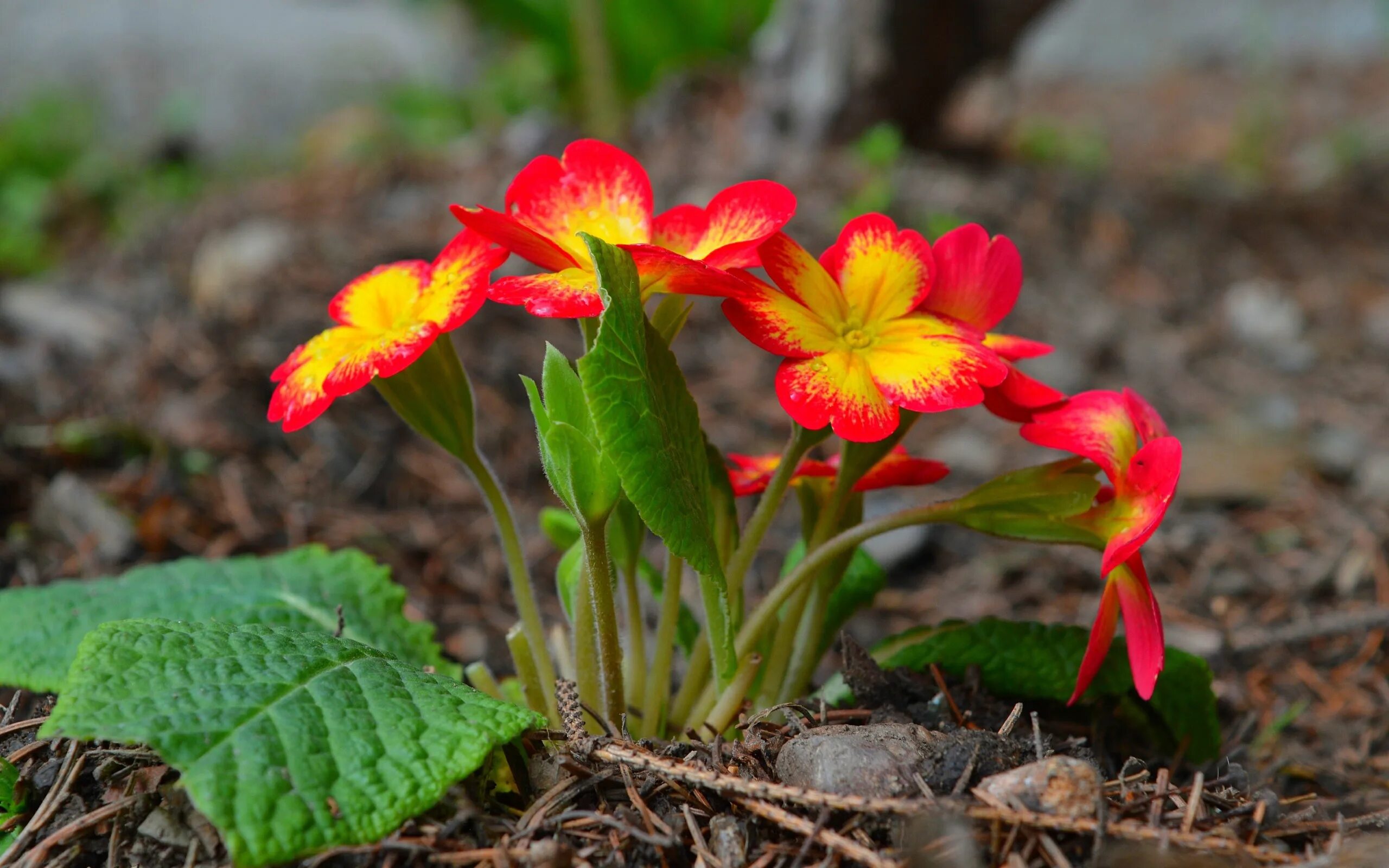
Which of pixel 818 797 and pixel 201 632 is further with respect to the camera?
pixel 201 632

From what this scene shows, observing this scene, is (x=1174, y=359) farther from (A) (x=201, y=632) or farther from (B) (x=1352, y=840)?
(A) (x=201, y=632)

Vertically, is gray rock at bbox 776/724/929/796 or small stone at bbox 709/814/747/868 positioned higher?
gray rock at bbox 776/724/929/796

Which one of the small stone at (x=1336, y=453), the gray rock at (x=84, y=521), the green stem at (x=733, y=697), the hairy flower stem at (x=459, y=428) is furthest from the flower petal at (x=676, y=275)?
the small stone at (x=1336, y=453)

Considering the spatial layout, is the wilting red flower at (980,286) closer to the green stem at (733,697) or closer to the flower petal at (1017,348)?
the flower petal at (1017,348)

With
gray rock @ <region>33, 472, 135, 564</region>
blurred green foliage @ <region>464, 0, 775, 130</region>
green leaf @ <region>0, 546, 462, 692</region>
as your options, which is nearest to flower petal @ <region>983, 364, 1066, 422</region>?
green leaf @ <region>0, 546, 462, 692</region>

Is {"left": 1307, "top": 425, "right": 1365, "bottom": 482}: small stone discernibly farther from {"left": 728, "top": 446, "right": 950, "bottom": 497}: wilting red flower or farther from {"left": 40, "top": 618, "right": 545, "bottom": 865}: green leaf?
{"left": 40, "top": 618, "right": 545, "bottom": 865}: green leaf

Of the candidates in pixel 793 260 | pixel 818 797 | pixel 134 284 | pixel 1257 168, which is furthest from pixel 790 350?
pixel 1257 168
